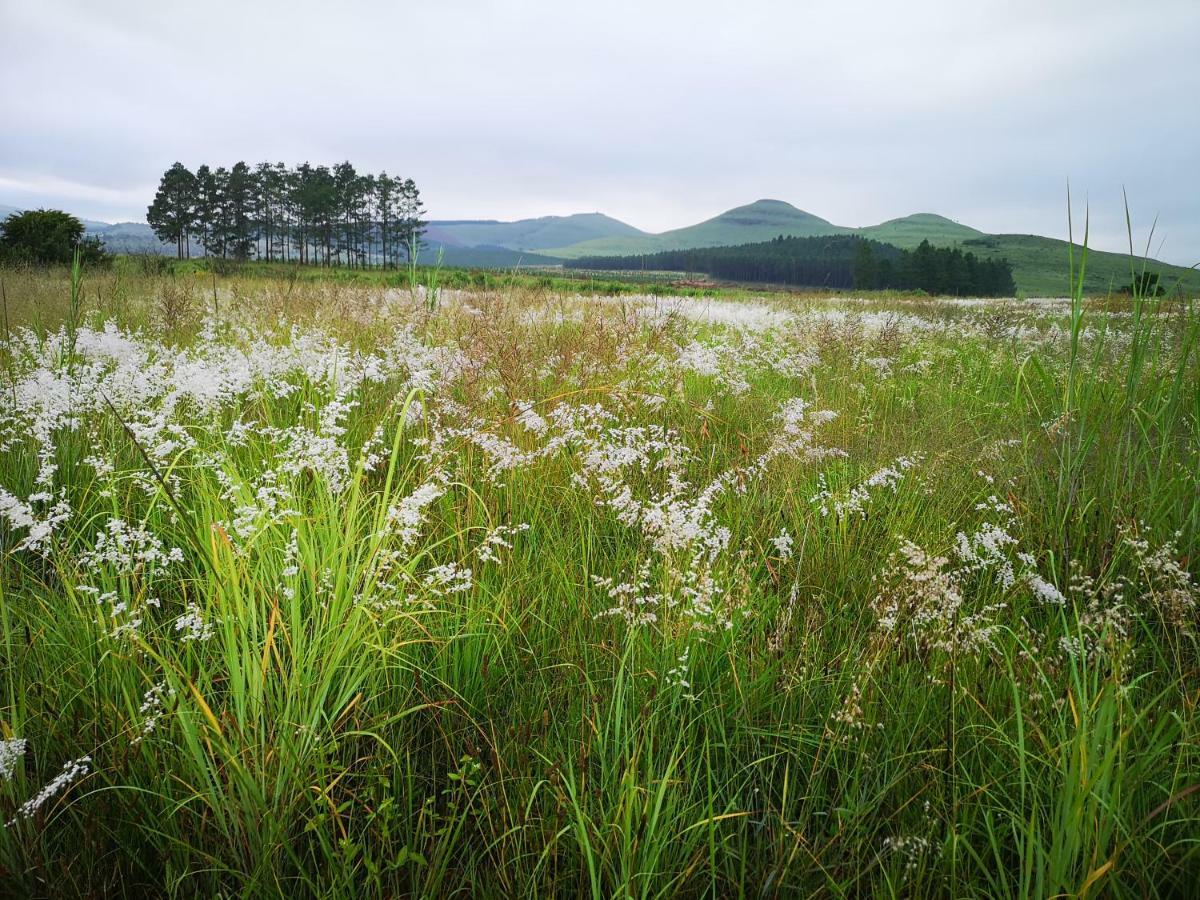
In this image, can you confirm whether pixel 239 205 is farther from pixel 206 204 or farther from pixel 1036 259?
pixel 1036 259

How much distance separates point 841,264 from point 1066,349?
8950 centimetres

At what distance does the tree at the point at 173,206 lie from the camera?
6531cm

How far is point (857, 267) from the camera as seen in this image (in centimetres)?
7181

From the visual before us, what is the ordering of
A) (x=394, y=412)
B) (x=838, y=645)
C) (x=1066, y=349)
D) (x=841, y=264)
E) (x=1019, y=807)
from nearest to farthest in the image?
(x=1019, y=807), (x=838, y=645), (x=394, y=412), (x=1066, y=349), (x=841, y=264)

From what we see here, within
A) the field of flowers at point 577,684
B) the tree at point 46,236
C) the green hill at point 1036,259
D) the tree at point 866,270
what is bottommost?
the field of flowers at point 577,684

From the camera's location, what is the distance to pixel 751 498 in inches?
116

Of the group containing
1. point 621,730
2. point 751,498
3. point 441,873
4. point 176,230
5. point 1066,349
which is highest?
point 176,230

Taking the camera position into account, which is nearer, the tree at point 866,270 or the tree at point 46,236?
the tree at point 46,236

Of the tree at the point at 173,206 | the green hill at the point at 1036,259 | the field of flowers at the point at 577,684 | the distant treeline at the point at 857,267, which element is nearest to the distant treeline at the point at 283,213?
the tree at the point at 173,206

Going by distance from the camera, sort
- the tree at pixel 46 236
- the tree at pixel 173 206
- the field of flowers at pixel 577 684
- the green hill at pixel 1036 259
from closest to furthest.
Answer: the field of flowers at pixel 577 684
the tree at pixel 46 236
the tree at pixel 173 206
the green hill at pixel 1036 259

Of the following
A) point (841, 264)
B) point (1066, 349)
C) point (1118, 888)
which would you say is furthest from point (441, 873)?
point (841, 264)

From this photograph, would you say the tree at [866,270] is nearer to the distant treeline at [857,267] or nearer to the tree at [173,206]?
the distant treeline at [857,267]

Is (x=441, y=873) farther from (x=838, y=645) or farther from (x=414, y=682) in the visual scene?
(x=838, y=645)

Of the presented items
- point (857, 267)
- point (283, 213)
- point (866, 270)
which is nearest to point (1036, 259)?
point (857, 267)
